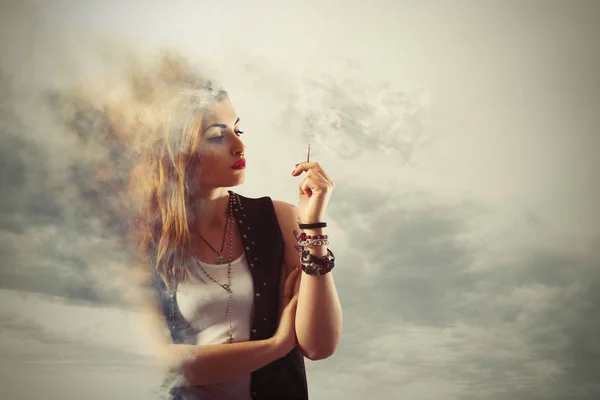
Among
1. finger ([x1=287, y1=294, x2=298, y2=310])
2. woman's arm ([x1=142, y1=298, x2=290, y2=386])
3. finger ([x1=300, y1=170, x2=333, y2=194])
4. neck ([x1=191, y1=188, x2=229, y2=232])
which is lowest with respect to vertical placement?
woman's arm ([x1=142, y1=298, x2=290, y2=386])

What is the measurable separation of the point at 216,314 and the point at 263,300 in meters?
0.14

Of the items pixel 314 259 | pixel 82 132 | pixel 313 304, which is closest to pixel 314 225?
pixel 314 259

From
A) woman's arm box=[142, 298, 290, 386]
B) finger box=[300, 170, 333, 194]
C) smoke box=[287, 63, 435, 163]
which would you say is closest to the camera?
woman's arm box=[142, 298, 290, 386]

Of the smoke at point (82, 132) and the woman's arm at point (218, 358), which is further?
the smoke at point (82, 132)

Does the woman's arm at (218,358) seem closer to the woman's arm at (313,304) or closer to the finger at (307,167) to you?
the woman's arm at (313,304)

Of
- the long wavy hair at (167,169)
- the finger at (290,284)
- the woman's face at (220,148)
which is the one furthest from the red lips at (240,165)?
the finger at (290,284)

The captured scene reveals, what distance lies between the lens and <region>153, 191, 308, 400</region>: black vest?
6.26ft

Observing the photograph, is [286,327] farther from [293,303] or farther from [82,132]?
[82,132]

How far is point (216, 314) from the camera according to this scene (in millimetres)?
1903

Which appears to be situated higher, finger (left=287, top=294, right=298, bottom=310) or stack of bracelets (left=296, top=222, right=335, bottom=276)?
stack of bracelets (left=296, top=222, right=335, bottom=276)

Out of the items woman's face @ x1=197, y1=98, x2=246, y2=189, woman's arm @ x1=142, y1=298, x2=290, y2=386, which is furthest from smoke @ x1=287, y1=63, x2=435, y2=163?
woman's arm @ x1=142, y1=298, x2=290, y2=386

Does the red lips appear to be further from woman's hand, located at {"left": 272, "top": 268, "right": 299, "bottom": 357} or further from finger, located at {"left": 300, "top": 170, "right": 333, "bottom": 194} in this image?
woman's hand, located at {"left": 272, "top": 268, "right": 299, "bottom": 357}

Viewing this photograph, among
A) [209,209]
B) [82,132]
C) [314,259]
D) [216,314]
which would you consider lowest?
[216,314]

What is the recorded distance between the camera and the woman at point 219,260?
6.22 ft
